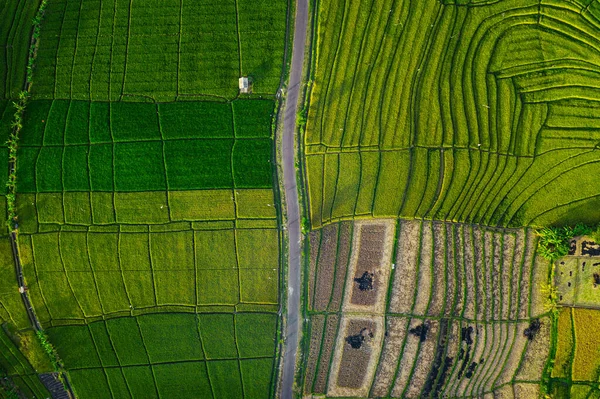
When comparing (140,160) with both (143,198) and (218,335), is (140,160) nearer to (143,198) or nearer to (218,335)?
(143,198)

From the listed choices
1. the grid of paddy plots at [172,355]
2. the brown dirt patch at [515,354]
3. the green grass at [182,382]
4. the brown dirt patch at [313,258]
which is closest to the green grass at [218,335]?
the grid of paddy plots at [172,355]

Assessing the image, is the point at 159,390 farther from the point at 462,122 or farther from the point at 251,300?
the point at 462,122

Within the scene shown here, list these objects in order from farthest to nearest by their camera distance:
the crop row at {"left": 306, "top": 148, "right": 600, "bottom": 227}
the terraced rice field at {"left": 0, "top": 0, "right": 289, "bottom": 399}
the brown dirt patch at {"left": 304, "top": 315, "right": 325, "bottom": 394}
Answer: the brown dirt patch at {"left": 304, "top": 315, "right": 325, "bottom": 394} < the terraced rice field at {"left": 0, "top": 0, "right": 289, "bottom": 399} < the crop row at {"left": 306, "top": 148, "right": 600, "bottom": 227}

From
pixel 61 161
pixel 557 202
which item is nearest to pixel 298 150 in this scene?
pixel 61 161

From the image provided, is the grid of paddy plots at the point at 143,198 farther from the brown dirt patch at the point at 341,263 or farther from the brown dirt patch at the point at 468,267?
the brown dirt patch at the point at 468,267

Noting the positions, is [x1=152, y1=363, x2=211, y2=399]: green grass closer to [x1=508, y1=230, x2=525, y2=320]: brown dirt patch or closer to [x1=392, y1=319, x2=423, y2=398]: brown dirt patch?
[x1=392, y1=319, x2=423, y2=398]: brown dirt patch

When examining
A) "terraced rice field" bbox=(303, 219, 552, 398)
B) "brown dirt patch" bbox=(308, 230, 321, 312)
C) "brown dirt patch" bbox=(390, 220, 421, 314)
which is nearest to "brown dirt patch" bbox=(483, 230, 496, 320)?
"terraced rice field" bbox=(303, 219, 552, 398)

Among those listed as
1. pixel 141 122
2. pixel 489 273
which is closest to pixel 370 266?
pixel 489 273
